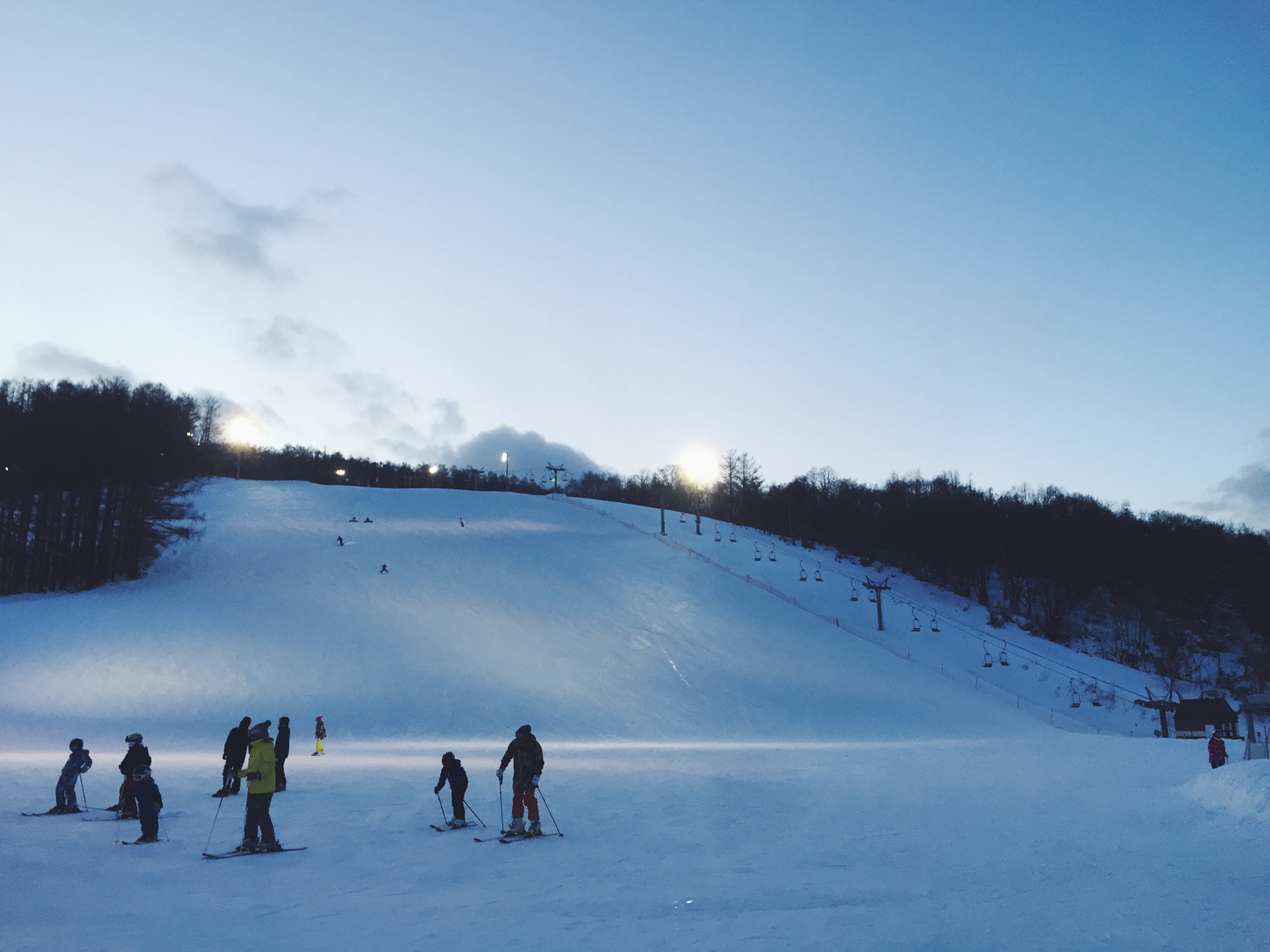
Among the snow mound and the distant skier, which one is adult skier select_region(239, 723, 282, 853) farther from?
the distant skier

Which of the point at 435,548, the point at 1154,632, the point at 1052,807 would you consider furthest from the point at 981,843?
the point at 1154,632

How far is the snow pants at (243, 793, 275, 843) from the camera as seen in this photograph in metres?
9.80

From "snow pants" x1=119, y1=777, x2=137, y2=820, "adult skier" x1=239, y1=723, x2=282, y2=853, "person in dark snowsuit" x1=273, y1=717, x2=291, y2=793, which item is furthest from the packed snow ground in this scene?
"adult skier" x1=239, y1=723, x2=282, y2=853

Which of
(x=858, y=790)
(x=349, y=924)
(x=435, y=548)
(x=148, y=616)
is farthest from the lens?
(x=435, y=548)

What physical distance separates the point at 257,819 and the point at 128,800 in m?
3.81

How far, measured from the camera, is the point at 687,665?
34188mm

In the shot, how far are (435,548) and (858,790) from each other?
39469 mm

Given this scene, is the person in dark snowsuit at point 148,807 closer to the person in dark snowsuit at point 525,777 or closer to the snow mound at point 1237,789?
the person in dark snowsuit at point 525,777

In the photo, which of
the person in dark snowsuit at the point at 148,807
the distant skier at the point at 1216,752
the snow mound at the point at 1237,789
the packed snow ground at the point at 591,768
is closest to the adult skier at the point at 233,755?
the packed snow ground at the point at 591,768

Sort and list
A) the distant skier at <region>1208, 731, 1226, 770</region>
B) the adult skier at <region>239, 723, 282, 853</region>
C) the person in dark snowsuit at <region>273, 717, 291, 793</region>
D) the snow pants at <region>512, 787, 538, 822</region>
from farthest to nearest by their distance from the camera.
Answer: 1. the distant skier at <region>1208, 731, 1226, 770</region>
2. the person in dark snowsuit at <region>273, 717, 291, 793</region>
3. the snow pants at <region>512, 787, 538, 822</region>
4. the adult skier at <region>239, 723, 282, 853</region>

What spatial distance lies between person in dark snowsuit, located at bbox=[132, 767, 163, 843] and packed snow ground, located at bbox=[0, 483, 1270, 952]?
416 millimetres

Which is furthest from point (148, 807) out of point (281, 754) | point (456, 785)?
point (456, 785)

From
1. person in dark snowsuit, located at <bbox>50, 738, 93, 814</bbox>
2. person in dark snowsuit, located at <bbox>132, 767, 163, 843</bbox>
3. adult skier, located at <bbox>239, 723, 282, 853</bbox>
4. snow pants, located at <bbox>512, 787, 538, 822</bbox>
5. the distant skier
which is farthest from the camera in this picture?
the distant skier

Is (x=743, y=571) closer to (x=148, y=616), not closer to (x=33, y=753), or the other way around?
(x=148, y=616)
